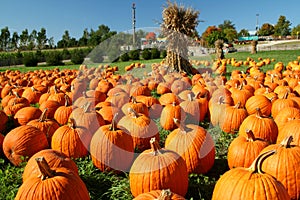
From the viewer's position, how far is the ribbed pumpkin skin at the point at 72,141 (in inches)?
166

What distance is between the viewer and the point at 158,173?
306 cm

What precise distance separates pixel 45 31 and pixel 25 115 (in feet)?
341

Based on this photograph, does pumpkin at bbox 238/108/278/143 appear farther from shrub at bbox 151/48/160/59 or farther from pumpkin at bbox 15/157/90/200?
shrub at bbox 151/48/160/59

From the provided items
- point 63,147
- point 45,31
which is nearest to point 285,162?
point 63,147

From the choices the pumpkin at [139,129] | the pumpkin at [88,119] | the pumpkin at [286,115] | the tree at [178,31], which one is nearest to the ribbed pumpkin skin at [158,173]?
the pumpkin at [139,129]

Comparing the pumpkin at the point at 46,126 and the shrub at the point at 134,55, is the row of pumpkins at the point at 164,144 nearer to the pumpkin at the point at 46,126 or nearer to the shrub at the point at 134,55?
the pumpkin at the point at 46,126

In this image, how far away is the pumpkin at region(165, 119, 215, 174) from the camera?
376 centimetres

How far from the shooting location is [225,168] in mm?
4055

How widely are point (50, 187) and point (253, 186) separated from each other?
178 centimetres

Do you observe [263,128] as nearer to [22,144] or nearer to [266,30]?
[22,144]

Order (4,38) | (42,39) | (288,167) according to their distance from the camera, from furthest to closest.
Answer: (42,39), (4,38), (288,167)

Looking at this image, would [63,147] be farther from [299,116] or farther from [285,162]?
[299,116]

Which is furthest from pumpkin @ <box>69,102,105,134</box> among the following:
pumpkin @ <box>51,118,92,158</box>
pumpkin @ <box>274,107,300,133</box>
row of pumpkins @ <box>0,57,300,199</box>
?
pumpkin @ <box>274,107,300,133</box>

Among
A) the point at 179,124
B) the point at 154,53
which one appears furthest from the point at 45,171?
the point at 154,53
